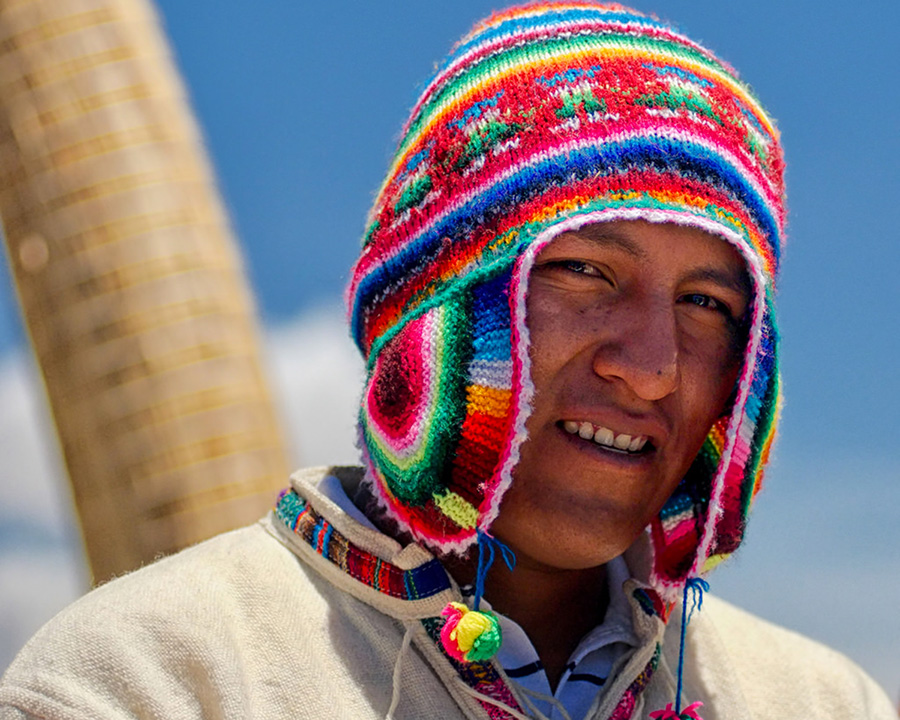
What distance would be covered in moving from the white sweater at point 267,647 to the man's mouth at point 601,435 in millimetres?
353

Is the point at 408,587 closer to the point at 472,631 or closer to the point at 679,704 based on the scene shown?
the point at 472,631

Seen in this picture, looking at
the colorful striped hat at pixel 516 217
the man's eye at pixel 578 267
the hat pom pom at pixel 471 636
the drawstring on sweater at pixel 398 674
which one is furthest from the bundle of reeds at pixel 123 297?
the man's eye at pixel 578 267

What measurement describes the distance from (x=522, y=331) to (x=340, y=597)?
0.62 meters

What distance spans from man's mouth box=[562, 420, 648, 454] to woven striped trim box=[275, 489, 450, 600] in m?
0.35

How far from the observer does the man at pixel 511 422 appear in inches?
79.6

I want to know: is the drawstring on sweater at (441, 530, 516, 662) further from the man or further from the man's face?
the man's face

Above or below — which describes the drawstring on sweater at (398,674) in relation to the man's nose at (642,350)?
below

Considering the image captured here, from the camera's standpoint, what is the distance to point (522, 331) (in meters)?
2.02

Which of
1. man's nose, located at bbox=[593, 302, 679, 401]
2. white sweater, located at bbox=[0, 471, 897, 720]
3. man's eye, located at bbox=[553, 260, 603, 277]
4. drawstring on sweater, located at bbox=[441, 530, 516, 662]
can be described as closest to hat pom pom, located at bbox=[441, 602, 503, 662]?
drawstring on sweater, located at bbox=[441, 530, 516, 662]

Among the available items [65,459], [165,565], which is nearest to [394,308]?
[165,565]

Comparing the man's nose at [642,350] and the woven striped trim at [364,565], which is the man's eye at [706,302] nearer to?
the man's nose at [642,350]

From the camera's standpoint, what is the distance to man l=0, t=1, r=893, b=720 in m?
2.02

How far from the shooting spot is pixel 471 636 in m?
2.00

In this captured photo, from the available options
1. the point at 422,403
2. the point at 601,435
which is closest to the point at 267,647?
the point at 422,403
